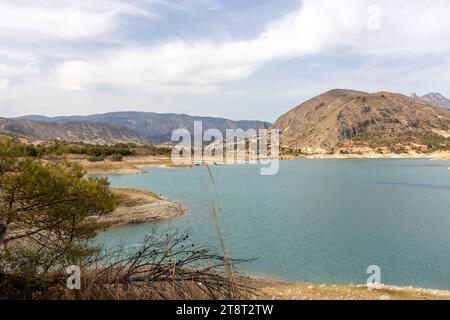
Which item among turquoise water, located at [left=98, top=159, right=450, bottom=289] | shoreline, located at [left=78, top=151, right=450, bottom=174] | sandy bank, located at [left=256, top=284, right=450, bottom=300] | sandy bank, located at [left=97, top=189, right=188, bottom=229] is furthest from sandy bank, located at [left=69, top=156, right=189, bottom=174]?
sandy bank, located at [left=256, top=284, right=450, bottom=300]

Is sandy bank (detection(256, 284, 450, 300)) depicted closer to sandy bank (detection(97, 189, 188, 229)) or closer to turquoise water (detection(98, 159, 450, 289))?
turquoise water (detection(98, 159, 450, 289))

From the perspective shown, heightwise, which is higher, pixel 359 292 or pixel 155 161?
pixel 155 161

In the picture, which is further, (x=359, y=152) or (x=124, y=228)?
(x=359, y=152)

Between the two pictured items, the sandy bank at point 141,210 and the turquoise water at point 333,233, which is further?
the sandy bank at point 141,210

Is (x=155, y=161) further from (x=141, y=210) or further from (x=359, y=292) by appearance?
(x=359, y=292)

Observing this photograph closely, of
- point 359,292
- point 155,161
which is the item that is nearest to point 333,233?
point 359,292

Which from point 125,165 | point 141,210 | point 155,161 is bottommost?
point 141,210

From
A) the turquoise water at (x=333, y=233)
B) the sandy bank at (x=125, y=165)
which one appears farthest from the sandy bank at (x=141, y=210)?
the sandy bank at (x=125, y=165)

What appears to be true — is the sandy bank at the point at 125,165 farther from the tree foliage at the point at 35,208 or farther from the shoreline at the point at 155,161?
the tree foliage at the point at 35,208

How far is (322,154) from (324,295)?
171468 millimetres
